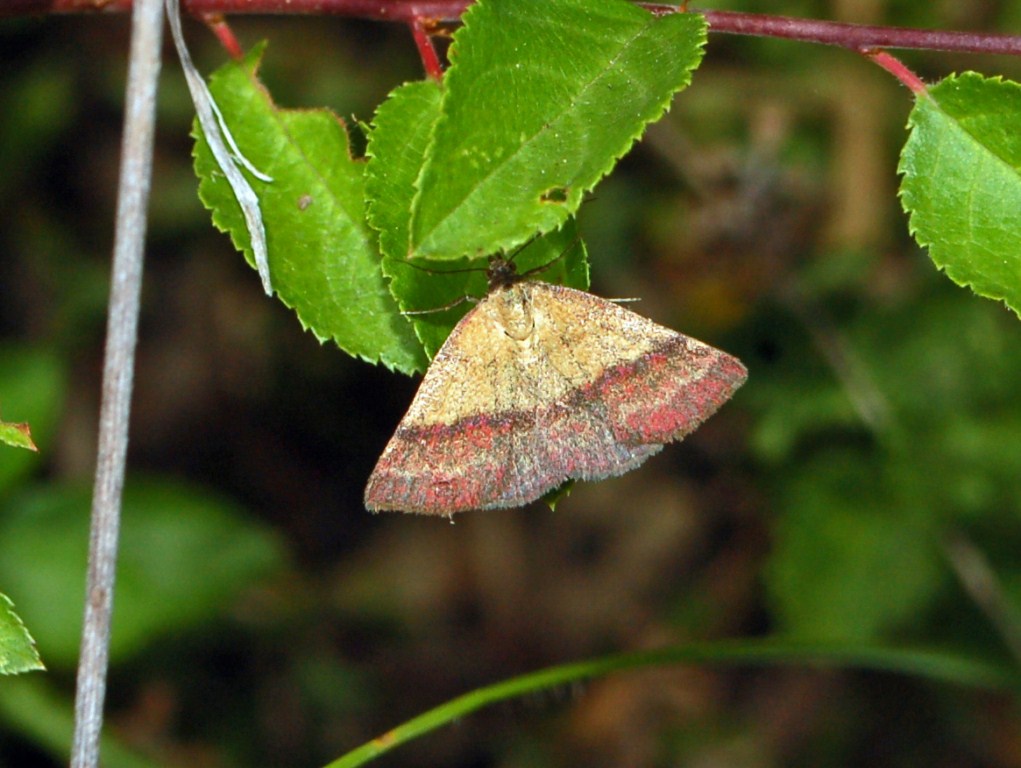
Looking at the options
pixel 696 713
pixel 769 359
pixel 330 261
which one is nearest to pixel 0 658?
pixel 330 261

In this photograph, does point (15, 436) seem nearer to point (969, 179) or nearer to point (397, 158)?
point (397, 158)

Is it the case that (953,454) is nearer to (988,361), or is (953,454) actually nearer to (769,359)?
(988,361)

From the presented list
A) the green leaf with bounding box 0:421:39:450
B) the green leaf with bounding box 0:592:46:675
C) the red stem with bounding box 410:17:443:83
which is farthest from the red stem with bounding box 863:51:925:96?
the green leaf with bounding box 0:592:46:675

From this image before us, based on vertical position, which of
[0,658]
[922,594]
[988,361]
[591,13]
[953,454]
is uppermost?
[591,13]

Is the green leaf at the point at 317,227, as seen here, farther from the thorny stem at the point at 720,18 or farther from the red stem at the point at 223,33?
the thorny stem at the point at 720,18

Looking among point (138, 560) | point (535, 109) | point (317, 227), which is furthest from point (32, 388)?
point (535, 109)

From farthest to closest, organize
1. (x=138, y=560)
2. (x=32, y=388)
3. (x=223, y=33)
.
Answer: (x=138, y=560) → (x=32, y=388) → (x=223, y=33)

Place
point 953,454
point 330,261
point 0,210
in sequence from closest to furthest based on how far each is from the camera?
point 330,261
point 953,454
point 0,210
